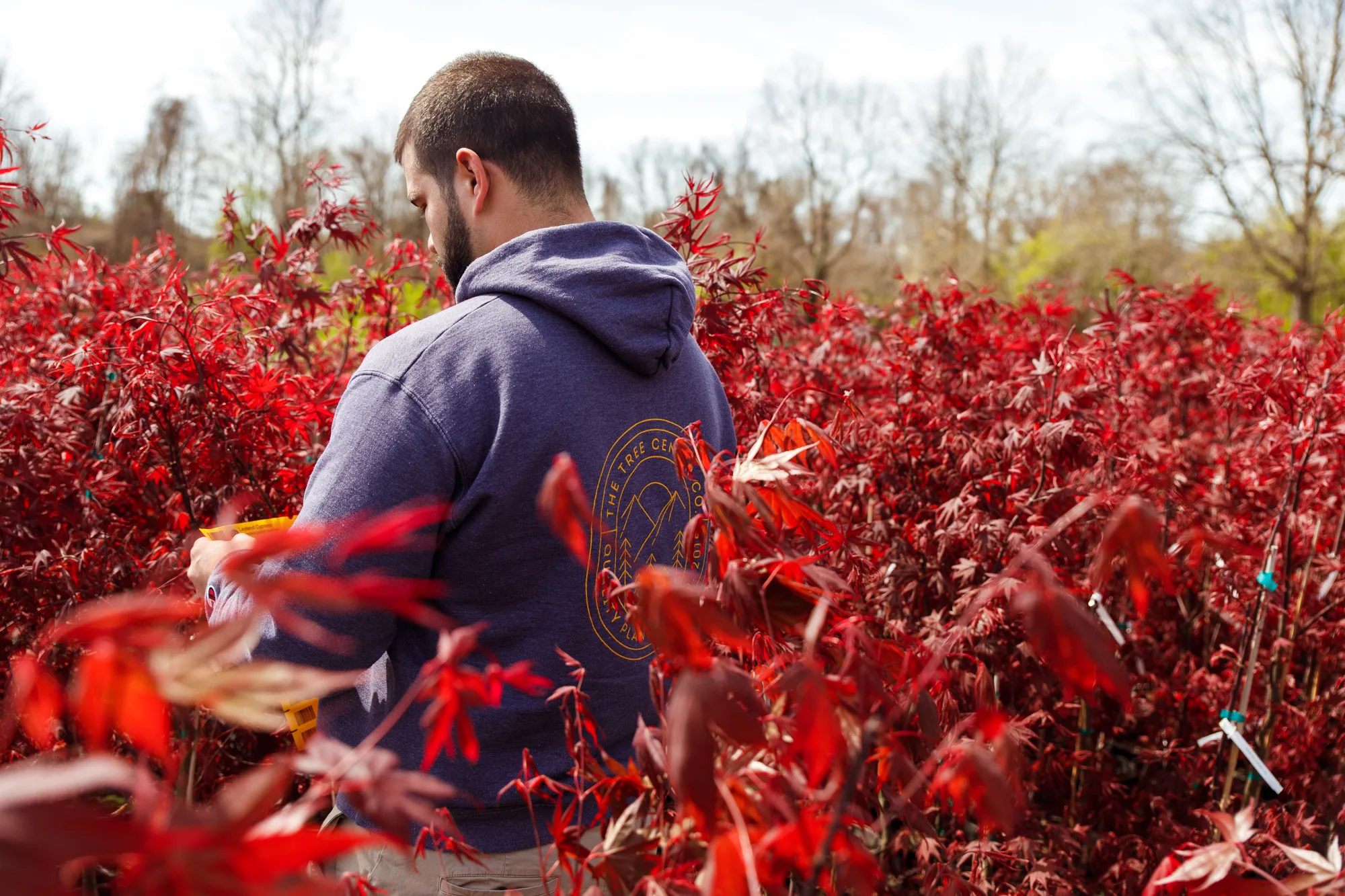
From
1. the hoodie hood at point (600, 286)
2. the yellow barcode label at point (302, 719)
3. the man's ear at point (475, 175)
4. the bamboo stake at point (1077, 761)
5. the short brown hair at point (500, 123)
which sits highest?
the short brown hair at point (500, 123)

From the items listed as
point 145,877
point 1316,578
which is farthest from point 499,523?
point 1316,578

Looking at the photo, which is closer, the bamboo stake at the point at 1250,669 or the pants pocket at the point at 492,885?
the pants pocket at the point at 492,885

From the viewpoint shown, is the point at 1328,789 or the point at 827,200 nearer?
the point at 1328,789

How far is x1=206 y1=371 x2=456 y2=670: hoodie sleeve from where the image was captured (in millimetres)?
1392

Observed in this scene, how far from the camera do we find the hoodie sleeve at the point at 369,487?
139 cm

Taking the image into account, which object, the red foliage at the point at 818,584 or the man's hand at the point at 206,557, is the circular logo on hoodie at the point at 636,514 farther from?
the man's hand at the point at 206,557

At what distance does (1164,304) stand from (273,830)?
16.1ft

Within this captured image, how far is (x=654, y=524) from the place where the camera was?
167 cm

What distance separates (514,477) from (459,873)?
69cm

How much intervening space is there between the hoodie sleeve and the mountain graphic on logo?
1.06ft

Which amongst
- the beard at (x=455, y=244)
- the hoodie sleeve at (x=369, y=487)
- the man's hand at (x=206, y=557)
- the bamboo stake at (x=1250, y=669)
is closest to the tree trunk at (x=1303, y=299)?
the bamboo stake at (x=1250, y=669)

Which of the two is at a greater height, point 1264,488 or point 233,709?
point 233,709

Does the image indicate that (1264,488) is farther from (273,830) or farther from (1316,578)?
(273,830)

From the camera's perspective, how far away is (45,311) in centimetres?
352
